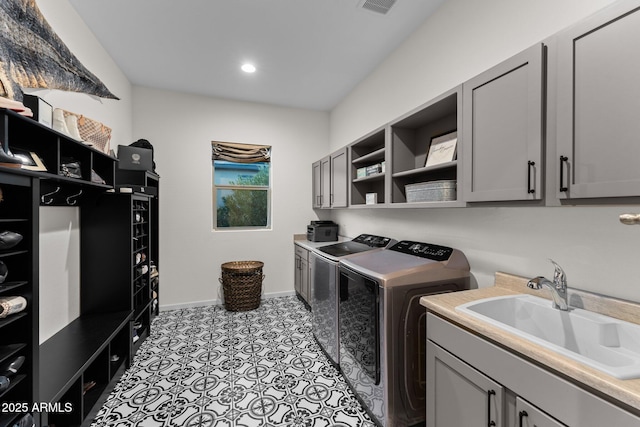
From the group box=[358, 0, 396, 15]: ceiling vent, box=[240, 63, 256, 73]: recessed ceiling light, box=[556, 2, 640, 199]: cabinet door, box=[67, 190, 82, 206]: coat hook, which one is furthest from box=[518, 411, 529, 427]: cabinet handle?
box=[240, 63, 256, 73]: recessed ceiling light

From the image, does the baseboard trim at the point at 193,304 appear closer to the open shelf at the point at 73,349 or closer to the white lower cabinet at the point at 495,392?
the open shelf at the point at 73,349

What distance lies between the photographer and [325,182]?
364 cm

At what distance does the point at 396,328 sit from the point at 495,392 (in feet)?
2.02

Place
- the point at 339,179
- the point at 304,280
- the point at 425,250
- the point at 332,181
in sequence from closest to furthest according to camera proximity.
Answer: the point at 425,250
the point at 339,179
the point at 332,181
the point at 304,280

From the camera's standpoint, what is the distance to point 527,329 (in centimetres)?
136

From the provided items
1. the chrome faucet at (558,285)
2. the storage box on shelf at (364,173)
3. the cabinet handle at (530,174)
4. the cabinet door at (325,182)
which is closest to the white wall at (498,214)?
the chrome faucet at (558,285)

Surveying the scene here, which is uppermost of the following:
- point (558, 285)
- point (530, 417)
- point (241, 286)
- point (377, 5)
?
point (377, 5)

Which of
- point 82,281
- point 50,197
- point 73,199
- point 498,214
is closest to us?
point 498,214

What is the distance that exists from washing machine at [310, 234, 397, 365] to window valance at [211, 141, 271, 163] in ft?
6.40

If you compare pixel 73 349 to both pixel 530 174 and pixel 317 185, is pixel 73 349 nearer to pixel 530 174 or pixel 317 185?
pixel 530 174

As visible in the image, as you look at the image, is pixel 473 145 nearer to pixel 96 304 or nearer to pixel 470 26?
pixel 470 26

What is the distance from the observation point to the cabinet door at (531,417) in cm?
87

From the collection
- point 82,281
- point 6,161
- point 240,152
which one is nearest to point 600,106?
point 6,161

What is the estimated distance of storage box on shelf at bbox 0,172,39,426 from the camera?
120 cm
